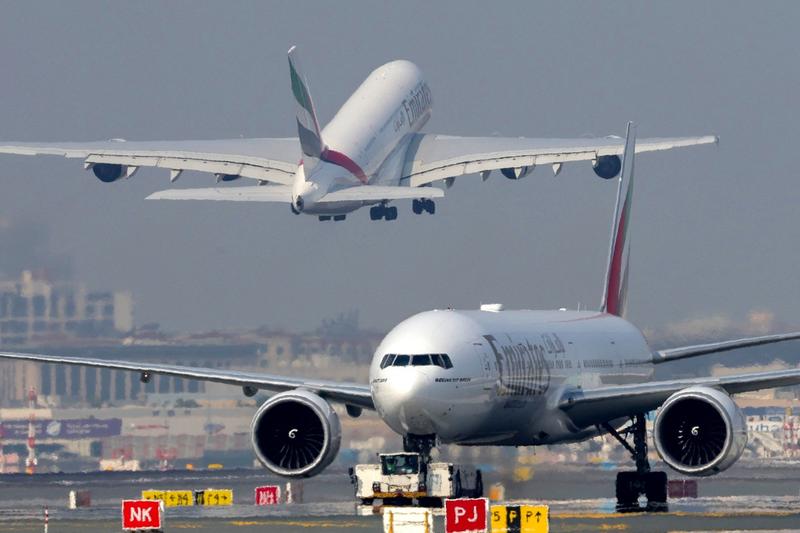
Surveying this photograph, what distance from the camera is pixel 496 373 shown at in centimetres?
4197

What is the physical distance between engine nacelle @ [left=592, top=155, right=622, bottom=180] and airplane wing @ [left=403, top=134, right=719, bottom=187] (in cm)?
22

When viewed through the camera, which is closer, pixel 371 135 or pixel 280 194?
pixel 280 194

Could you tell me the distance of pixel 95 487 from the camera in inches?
A: 2317

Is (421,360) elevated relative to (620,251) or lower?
lower

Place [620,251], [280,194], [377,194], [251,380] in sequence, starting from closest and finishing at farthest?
1. [251,380]
2. [620,251]
3. [377,194]
4. [280,194]

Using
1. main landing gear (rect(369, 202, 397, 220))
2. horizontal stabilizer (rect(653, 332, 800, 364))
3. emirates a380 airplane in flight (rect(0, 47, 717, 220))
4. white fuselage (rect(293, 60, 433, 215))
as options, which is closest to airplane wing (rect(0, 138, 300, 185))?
emirates a380 airplane in flight (rect(0, 47, 717, 220))

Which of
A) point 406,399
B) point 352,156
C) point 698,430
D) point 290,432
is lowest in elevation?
point 698,430

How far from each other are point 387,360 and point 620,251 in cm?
1641

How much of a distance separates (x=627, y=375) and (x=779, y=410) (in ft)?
62.6

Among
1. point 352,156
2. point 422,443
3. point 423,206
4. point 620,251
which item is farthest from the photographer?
point 352,156

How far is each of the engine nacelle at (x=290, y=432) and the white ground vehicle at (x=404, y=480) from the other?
105 inches

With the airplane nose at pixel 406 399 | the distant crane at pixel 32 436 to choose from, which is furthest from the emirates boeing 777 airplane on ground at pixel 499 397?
the distant crane at pixel 32 436

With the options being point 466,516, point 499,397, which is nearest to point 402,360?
point 499,397

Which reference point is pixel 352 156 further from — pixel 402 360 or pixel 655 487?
pixel 402 360
